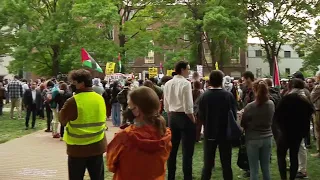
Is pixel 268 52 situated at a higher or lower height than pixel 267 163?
higher

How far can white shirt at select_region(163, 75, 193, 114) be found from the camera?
684 cm

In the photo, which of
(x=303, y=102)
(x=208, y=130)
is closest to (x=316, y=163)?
(x=303, y=102)

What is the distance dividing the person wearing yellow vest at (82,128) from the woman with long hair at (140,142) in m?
1.67

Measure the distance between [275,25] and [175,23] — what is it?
8392mm

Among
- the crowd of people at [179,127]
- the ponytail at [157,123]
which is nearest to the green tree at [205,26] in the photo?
the crowd of people at [179,127]

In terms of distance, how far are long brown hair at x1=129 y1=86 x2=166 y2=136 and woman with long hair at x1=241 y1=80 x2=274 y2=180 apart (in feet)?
10.1

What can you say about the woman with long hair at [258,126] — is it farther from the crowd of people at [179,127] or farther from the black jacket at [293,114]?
the black jacket at [293,114]

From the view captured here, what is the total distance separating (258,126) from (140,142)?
3.30 meters

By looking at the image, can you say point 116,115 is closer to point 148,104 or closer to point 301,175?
point 301,175

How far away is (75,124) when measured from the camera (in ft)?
17.0

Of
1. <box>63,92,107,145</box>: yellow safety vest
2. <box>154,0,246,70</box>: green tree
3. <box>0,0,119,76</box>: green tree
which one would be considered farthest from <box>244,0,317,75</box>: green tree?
<box>63,92,107,145</box>: yellow safety vest

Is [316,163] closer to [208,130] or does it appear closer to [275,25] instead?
[208,130]

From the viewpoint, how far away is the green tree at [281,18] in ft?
112

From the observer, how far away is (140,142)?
11.3ft
